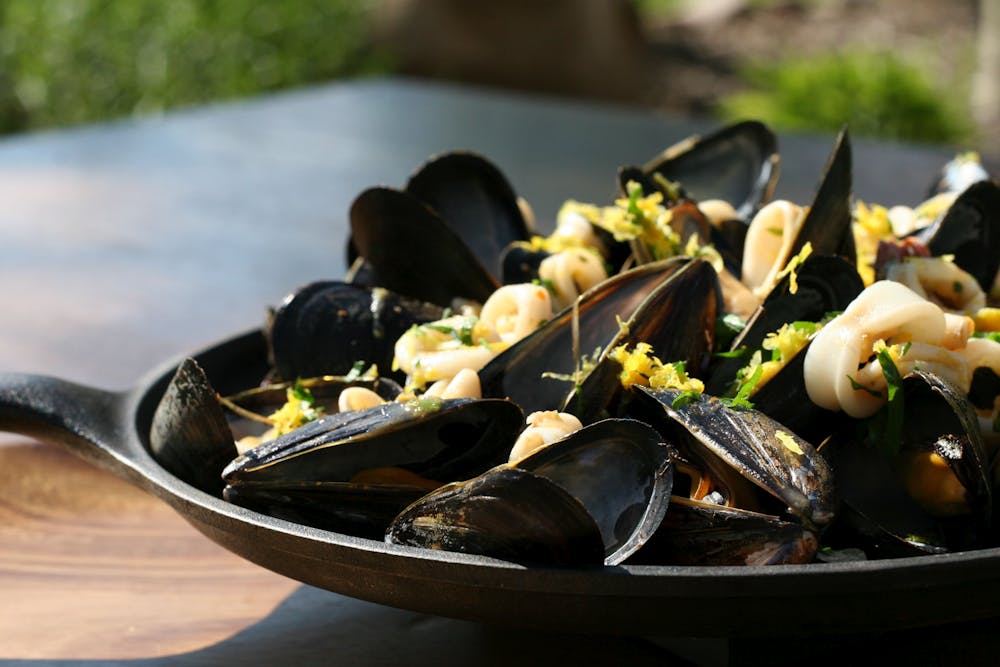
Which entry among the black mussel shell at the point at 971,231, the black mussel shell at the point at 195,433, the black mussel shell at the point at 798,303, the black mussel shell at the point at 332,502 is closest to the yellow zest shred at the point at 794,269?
the black mussel shell at the point at 798,303

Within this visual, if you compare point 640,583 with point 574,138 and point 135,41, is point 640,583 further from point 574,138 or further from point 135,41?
point 135,41

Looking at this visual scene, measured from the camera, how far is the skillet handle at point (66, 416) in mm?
1040

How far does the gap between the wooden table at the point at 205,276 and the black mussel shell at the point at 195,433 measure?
15 cm

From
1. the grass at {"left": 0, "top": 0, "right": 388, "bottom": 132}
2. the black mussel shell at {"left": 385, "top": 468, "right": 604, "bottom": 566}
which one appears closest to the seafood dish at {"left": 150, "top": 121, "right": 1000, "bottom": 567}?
the black mussel shell at {"left": 385, "top": 468, "right": 604, "bottom": 566}

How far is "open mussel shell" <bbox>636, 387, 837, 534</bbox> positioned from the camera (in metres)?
0.81

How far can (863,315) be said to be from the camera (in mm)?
943

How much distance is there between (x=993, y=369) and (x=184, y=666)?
0.66 meters

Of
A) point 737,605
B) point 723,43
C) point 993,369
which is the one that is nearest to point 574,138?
point 993,369

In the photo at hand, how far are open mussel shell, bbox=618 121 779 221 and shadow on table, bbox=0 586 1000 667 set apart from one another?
57 cm

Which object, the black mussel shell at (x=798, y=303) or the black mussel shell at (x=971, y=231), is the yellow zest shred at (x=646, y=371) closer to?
the black mussel shell at (x=798, y=303)

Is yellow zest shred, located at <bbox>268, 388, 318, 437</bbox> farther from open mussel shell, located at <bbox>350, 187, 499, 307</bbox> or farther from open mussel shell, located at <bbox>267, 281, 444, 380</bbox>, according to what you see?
open mussel shell, located at <bbox>350, 187, 499, 307</bbox>

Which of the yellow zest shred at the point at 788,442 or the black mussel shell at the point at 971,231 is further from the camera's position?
the black mussel shell at the point at 971,231

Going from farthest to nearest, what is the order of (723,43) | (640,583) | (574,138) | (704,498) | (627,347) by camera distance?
(723,43) → (574,138) → (627,347) → (704,498) → (640,583)

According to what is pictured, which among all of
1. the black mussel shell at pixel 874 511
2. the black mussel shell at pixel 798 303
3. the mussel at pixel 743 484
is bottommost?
the black mussel shell at pixel 874 511
